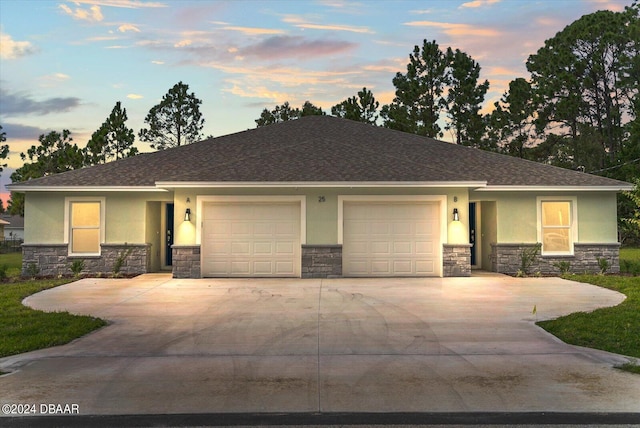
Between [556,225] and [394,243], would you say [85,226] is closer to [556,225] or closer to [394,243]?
[394,243]

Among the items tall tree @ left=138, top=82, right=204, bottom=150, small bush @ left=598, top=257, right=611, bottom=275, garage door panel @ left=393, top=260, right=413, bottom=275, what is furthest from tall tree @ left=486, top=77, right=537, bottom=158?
garage door panel @ left=393, top=260, right=413, bottom=275

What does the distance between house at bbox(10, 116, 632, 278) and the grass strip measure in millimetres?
5798

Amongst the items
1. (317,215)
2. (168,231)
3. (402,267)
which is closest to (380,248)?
(402,267)

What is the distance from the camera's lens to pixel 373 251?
15242 mm

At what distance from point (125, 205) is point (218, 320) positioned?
8.93 meters

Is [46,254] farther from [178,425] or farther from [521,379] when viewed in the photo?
[521,379]

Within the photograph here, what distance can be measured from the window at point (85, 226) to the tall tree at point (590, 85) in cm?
3258

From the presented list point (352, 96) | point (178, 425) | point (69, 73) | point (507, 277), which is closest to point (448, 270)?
point (507, 277)

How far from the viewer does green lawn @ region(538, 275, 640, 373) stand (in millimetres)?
6930

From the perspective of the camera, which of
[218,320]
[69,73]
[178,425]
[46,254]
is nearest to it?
[178,425]

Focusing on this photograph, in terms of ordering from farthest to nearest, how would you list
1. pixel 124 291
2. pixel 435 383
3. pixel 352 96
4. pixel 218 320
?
pixel 352 96
pixel 124 291
pixel 218 320
pixel 435 383

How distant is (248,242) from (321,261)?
2301mm

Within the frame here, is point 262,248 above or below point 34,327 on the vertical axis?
above

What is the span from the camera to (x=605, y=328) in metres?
7.86
